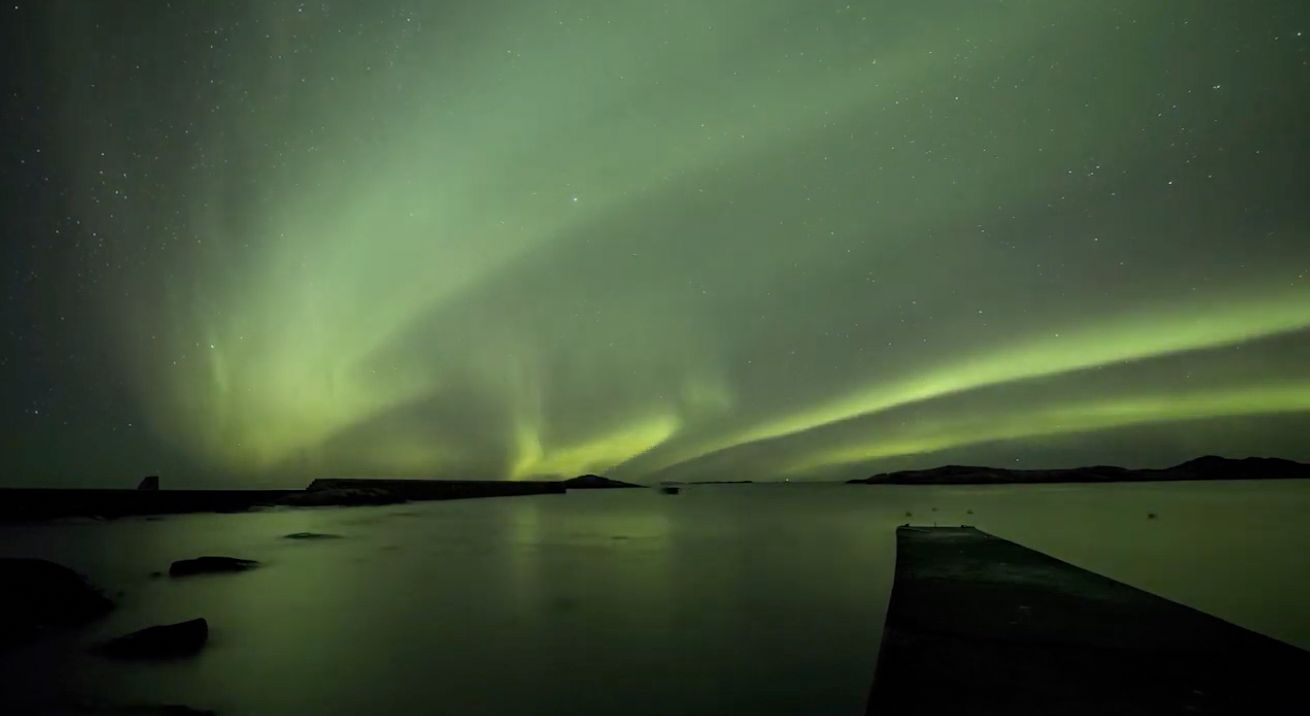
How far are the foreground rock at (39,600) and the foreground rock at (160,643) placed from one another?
2834 mm

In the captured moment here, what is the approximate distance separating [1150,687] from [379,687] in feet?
40.2

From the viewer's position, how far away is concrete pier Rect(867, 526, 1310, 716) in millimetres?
7781

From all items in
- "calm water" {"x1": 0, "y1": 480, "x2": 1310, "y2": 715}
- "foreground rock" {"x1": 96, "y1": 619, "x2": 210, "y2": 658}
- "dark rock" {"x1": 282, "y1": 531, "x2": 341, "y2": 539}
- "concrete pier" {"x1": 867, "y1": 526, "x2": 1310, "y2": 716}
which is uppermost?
"concrete pier" {"x1": 867, "y1": 526, "x2": 1310, "y2": 716}

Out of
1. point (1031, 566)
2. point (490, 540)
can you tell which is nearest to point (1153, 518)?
point (1031, 566)

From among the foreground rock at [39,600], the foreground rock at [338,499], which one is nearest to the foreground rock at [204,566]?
the foreground rock at [39,600]

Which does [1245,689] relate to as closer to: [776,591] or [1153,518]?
[776,591]

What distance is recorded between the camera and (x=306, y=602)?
73.0 feet

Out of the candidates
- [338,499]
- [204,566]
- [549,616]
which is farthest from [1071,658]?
[338,499]

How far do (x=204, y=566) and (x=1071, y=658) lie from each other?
3049 cm

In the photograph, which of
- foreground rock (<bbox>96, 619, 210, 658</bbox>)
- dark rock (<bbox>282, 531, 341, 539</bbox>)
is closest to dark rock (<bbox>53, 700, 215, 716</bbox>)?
foreground rock (<bbox>96, 619, 210, 658</bbox>)

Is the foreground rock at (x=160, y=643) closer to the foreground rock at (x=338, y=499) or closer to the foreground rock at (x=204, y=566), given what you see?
the foreground rock at (x=204, y=566)

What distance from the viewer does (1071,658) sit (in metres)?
9.55

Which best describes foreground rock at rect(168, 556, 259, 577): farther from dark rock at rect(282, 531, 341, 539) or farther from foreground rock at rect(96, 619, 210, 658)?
dark rock at rect(282, 531, 341, 539)

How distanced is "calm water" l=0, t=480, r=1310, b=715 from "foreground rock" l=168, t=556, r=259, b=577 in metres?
1.11
